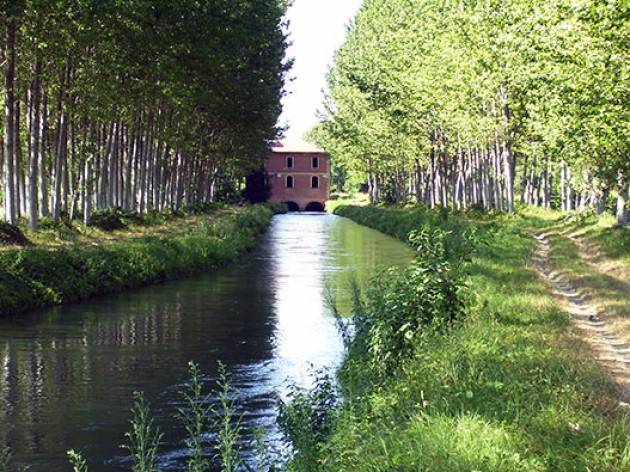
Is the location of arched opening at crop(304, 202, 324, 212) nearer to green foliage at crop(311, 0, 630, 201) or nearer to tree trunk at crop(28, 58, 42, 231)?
green foliage at crop(311, 0, 630, 201)

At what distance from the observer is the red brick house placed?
138m

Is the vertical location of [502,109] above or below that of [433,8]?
below

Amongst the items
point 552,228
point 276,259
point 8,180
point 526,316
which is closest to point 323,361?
point 526,316

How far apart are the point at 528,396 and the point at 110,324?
1449 cm

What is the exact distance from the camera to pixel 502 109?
46688 millimetres

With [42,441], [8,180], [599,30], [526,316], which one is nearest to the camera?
[42,441]

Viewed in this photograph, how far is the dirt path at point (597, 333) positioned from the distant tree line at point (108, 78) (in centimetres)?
1622

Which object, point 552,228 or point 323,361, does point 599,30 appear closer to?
point 323,361

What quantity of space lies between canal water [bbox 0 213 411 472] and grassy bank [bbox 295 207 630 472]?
2.24 metres

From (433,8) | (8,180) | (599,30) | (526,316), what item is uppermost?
(433,8)

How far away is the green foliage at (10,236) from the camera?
87.8ft

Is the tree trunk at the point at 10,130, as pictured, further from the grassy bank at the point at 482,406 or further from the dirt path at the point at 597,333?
the grassy bank at the point at 482,406

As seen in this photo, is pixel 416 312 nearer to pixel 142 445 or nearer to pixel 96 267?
pixel 142 445

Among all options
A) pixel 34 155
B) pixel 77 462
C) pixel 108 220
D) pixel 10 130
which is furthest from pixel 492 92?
pixel 77 462
